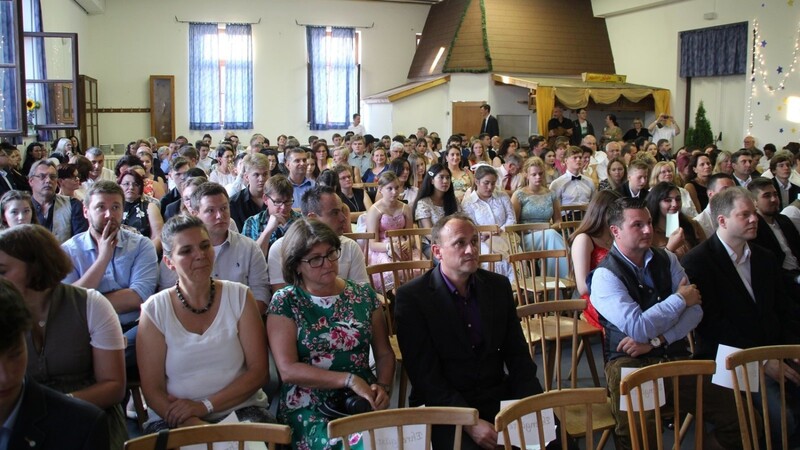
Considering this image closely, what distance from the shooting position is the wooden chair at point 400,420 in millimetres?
1750

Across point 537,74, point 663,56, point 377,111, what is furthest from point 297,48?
point 663,56

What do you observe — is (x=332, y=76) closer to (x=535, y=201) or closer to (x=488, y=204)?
(x=535, y=201)

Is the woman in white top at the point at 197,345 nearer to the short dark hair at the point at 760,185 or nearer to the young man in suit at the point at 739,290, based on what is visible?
the young man in suit at the point at 739,290

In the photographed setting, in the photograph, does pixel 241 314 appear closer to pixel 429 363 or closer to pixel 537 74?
pixel 429 363

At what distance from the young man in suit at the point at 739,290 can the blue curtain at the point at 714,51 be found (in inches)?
438

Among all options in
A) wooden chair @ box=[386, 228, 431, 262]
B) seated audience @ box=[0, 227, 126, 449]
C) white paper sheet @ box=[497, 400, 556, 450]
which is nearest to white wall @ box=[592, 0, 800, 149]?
wooden chair @ box=[386, 228, 431, 262]

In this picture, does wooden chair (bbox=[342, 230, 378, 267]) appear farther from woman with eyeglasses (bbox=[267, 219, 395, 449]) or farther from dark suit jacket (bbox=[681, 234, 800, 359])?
dark suit jacket (bbox=[681, 234, 800, 359])

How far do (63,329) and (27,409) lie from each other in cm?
82

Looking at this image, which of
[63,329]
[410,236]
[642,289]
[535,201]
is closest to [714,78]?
[535,201]

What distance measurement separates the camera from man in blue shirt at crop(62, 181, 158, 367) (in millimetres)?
3166

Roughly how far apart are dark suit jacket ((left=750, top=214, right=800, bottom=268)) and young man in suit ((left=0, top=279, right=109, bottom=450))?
3.75 m

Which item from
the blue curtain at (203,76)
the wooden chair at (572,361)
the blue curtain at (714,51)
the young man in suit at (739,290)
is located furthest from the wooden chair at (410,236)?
the blue curtain at (203,76)

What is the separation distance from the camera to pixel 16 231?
2.12 m

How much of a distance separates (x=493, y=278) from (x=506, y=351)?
290mm
